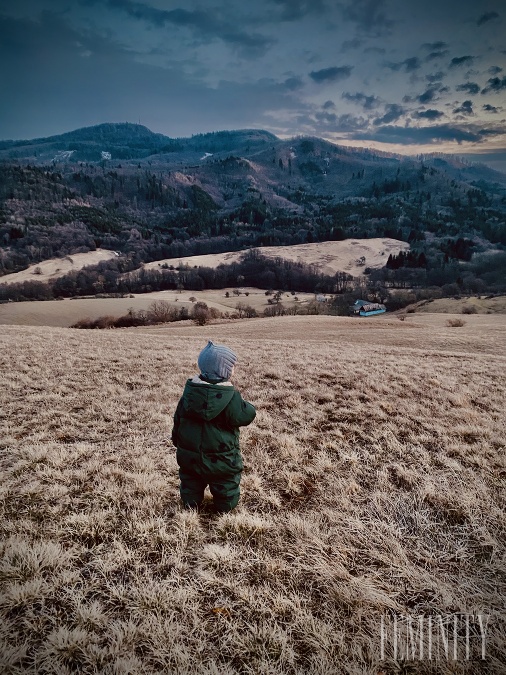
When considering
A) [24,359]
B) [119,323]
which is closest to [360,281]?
[119,323]

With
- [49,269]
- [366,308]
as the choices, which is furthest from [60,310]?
[49,269]

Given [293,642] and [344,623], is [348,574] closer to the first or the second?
[344,623]

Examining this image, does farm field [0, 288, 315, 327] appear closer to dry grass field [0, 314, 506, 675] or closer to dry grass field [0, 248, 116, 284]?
dry grass field [0, 314, 506, 675]

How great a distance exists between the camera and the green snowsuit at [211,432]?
449 cm

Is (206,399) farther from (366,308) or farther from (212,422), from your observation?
(366,308)

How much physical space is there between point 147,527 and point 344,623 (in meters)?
2.73

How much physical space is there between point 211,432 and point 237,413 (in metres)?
0.46

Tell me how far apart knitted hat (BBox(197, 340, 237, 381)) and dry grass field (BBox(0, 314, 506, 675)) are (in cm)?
212

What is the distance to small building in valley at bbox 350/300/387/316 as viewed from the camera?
98.4m

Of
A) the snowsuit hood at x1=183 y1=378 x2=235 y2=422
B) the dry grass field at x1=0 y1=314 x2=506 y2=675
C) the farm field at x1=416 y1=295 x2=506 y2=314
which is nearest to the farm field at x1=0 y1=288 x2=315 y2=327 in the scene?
the farm field at x1=416 y1=295 x2=506 y2=314

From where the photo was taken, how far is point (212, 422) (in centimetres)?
468

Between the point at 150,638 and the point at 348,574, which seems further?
the point at 348,574

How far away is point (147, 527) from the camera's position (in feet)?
14.8

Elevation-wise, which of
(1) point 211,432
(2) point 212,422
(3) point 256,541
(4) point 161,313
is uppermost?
(4) point 161,313
